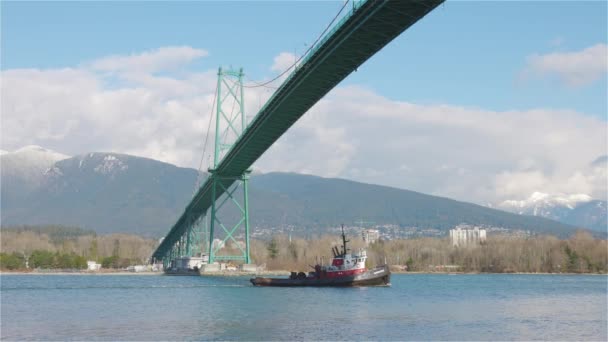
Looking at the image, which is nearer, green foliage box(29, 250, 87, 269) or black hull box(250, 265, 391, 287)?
black hull box(250, 265, 391, 287)

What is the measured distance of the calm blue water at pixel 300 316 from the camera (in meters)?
27.6

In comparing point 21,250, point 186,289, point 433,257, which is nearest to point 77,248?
point 21,250

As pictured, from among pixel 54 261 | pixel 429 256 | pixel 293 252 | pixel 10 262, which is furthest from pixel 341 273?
pixel 429 256

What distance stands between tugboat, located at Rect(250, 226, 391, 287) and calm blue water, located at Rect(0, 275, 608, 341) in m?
6.74

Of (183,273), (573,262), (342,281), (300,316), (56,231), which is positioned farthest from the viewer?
(56,231)

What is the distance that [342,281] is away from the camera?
56.9 metres

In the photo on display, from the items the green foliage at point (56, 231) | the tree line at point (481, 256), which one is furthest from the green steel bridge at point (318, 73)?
the green foliage at point (56, 231)

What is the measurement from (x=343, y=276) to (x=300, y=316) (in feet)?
77.3

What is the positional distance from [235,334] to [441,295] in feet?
81.5

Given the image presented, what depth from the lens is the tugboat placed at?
5703 centimetres

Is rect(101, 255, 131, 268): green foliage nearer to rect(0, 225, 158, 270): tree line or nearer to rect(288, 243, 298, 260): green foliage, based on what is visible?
rect(0, 225, 158, 270): tree line

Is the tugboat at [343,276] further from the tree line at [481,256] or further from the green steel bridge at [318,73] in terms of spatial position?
the tree line at [481,256]

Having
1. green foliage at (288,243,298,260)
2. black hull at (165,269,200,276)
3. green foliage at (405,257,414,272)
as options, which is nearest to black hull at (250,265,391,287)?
black hull at (165,269,200,276)

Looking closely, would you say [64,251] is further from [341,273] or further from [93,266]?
[341,273]
